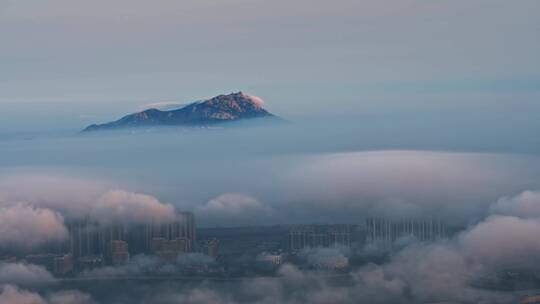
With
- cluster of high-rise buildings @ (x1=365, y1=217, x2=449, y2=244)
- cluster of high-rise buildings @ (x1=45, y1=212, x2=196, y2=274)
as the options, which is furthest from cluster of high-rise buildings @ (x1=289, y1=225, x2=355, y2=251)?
cluster of high-rise buildings @ (x1=45, y1=212, x2=196, y2=274)

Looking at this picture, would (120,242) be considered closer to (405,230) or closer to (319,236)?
(319,236)

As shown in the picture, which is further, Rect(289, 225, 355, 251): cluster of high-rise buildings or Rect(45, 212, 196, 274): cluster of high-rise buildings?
Rect(289, 225, 355, 251): cluster of high-rise buildings

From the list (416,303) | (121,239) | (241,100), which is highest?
(241,100)

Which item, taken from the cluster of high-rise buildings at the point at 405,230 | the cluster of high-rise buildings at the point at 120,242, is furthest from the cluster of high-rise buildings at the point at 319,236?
the cluster of high-rise buildings at the point at 120,242

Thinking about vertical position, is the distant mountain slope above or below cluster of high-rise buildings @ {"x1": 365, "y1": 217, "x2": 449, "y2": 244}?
above

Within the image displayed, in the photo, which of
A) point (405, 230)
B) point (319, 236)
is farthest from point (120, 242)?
point (405, 230)

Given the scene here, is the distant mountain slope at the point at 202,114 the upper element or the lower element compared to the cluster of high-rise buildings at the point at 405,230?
upper

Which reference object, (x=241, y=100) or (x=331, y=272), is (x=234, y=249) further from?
(x=241, y=100)

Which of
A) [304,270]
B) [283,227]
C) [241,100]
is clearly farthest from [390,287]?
[241,100]

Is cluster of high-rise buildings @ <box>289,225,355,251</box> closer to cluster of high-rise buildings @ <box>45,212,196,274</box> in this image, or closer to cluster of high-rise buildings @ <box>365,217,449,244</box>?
cluster of high-rise buildings @ <box>365,217,449,244</box>

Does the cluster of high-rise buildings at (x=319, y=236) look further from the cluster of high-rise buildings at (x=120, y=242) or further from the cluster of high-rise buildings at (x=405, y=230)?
the cluster of high-rise buildings at (x=120, y=242)

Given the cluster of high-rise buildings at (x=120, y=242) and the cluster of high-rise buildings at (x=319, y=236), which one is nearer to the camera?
the cluster of high-rise buildings at (x=120, y=242)
